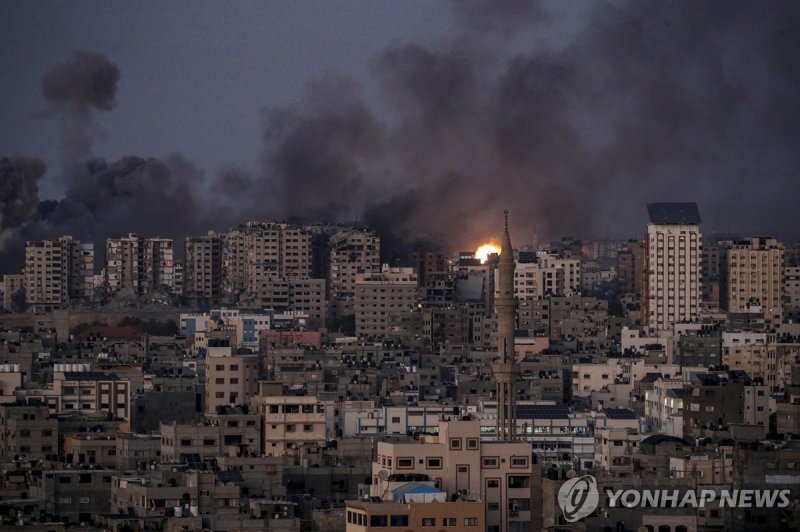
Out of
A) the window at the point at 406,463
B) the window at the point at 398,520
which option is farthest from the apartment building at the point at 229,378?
the window at the point at 398,520

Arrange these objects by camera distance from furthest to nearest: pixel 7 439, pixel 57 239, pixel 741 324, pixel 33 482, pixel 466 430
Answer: pixel 57 239, pixel 741 324, pixel 7 439, pixel 33 482, pixel 466 430

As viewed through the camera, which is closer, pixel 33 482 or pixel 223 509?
pixel 223 509

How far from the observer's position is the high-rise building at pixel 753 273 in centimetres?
10650

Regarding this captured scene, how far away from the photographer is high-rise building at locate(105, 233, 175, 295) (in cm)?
12331

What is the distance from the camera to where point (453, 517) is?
3897cm

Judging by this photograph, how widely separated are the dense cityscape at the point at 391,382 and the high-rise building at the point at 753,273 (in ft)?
0.34

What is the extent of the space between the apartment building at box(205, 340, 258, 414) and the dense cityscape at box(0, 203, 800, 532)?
8 cm

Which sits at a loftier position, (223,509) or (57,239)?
(57,239)

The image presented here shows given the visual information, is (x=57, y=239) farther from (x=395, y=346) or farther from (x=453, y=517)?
(x=453, y=517)

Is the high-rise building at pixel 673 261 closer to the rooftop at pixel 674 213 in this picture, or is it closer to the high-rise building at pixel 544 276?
the rooftop at pixel 674 213

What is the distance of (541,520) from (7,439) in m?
16.3

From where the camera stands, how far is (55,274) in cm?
11812

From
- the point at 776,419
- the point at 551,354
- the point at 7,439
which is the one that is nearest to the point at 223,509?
the point at 7,439

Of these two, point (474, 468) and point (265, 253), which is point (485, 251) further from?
point (474, 468)
